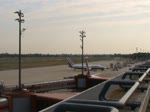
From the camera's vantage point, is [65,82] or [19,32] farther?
[65,82]

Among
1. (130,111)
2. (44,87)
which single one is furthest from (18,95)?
(130,111)

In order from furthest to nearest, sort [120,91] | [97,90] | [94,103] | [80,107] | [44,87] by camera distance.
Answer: [44,87], [120,91], [97,90], [94,103], [80,107]

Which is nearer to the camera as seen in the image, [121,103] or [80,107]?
[80,107]

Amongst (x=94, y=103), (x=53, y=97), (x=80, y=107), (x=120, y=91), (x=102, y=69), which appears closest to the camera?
(x=80, y=107)

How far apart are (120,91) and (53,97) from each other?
7069 mm

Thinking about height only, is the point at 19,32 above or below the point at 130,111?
above

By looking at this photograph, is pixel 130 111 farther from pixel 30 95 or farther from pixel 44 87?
pixel 44 87

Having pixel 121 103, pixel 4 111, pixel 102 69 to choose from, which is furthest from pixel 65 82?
pixel 102 69

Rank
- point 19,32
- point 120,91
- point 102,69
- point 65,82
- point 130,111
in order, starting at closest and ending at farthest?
point 130,111 → point 120,91 → point 19,32 → point 65,82 → point 102,69

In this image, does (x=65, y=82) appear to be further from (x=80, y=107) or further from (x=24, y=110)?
(x=80, y=107)

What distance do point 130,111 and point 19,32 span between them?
15411mm

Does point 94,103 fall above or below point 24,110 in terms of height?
above

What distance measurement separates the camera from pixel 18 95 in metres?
20.9

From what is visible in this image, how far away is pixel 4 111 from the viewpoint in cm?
1708
